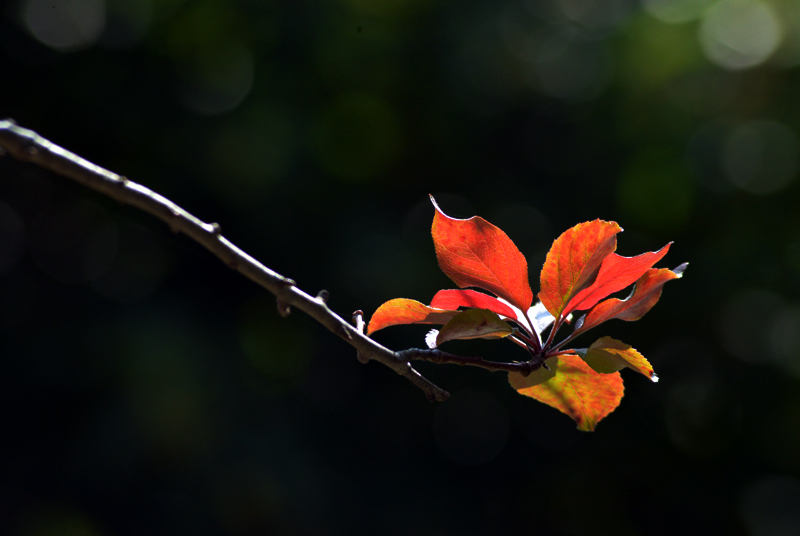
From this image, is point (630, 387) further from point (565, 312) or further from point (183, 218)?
point (183, 218)

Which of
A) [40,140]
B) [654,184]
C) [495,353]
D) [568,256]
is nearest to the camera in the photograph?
[40,140]

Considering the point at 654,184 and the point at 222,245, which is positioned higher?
the point at 654,184

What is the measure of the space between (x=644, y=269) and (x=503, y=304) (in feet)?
0.44

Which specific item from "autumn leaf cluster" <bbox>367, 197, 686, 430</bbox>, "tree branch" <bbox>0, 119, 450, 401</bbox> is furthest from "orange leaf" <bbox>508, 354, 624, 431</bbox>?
"tree branch" <bbox>0, 119, 450, 401</bbox>

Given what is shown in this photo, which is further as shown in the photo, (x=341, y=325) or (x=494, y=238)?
(x=494, y=238)

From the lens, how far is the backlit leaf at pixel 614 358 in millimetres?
473

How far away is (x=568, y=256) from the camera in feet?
1.68

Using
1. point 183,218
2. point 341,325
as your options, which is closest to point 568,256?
point 341,325

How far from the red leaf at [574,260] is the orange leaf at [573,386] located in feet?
0.19

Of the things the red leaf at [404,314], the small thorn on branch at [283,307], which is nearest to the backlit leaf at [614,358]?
the red leaf at [404,314]

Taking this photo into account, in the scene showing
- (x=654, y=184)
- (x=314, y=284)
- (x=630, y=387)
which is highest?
(x=654, y=184)

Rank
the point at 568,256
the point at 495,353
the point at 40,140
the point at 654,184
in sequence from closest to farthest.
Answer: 1. the point at 40,140
2. the point at 568,256
3. the point at 495,353
4. the point at 654,184

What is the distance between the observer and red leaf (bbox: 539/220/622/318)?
1.62 feet

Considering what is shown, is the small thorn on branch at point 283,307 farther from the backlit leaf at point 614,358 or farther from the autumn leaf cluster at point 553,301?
the backlit leaf at point 614,358
